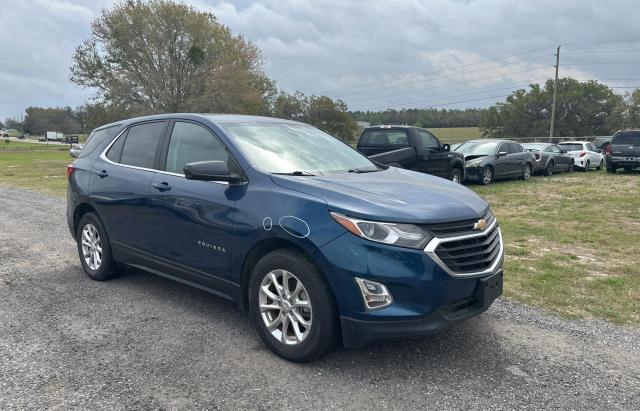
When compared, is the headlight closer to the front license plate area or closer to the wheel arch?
the wheel arch

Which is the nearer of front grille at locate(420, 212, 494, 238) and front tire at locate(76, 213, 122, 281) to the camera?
front grille at locate(420, 212, 494, 238)

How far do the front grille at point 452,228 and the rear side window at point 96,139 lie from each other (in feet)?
12.6

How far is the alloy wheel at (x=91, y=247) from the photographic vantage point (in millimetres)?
5508

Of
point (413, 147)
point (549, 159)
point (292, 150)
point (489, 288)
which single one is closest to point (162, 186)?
point (292, 150)

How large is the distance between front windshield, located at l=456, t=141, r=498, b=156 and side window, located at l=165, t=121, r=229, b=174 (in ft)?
42.0

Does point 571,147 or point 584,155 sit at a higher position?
point 571,147

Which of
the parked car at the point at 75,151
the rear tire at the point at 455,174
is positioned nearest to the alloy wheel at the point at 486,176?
the rear tire at the point at 455,174

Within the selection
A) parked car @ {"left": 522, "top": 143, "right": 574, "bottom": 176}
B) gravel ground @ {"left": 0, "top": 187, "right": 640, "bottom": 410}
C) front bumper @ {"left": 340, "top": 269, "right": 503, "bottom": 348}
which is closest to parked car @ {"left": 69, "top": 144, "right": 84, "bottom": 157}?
gravel ground @ {"left": 0, "top": 187, "right": 640, "bottom": 410}

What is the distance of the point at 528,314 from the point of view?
15.1ft

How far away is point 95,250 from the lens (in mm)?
5562

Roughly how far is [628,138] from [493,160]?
7229 mm

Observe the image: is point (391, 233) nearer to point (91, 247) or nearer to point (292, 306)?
point (292, 306)

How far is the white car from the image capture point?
22891mm

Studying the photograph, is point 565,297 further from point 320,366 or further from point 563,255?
point 320,366
